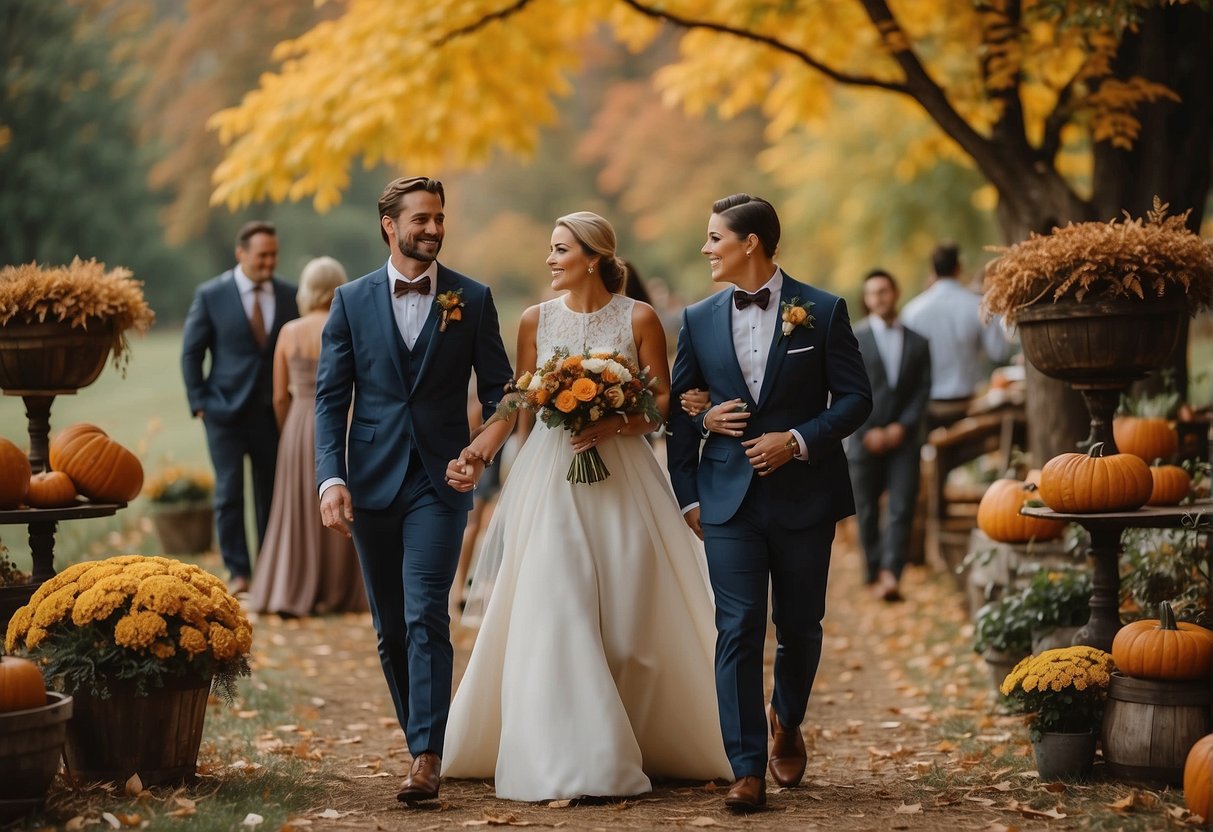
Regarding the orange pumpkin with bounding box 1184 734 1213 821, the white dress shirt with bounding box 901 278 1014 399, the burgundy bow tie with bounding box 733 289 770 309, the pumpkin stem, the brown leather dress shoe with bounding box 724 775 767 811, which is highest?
the white dress shirt with bounding box 901 278 1014 399

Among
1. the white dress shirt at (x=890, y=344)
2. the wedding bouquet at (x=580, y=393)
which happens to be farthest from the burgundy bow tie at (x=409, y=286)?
the white dress shirt at (x=890, y=344)

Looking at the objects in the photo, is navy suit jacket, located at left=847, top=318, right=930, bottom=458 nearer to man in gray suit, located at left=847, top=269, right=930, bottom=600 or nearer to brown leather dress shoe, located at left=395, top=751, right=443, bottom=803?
man in gray suit, located at left=847, top=269, right=930, bottom=600

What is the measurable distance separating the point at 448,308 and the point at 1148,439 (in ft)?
13.0

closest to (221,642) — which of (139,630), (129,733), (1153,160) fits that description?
(139,630)

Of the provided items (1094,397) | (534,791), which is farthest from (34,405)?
(1094,397)

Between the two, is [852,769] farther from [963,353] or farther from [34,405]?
[963,353]

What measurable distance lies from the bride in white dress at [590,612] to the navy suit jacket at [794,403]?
40 cm

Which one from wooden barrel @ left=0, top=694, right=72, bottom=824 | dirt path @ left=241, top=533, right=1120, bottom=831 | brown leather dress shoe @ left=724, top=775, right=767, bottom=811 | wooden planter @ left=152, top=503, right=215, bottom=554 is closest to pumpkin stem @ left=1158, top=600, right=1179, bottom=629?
dirt path @ left=241, top=533, right=1120, bottom=831

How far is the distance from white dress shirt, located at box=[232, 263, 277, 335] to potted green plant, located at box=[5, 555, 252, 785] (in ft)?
17.0

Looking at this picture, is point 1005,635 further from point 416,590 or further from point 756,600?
point 416,590

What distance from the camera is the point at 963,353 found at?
481 inches

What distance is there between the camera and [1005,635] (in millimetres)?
7270

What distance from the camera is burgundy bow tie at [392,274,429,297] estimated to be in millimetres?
5746

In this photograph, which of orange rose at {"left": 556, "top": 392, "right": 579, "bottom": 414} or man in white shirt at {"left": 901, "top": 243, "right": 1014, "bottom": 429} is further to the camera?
man in white shirt at {"left": 901, "top": 243, "right": 1014, "bottom": 429}
